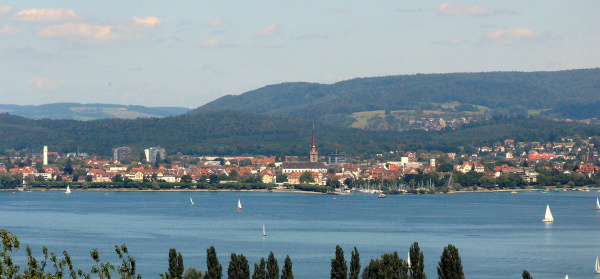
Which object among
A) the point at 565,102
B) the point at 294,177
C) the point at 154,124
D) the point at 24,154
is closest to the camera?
the point at 294,177

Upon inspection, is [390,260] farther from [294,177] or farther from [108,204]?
[294,177]

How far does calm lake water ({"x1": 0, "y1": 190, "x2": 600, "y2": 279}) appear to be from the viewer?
28922mm

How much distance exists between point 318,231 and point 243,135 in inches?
3887

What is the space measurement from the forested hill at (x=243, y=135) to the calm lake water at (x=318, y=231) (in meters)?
58.7

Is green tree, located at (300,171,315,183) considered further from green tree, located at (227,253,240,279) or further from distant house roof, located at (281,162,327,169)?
green tree, located at (227,253,240,279)

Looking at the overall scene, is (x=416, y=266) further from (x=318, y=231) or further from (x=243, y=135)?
(x=243, y=135)

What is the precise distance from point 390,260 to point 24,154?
108587mm

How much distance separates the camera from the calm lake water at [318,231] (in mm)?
28922

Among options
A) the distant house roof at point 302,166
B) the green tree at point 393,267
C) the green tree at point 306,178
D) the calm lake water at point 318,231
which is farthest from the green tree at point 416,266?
the distant house roof at point 302,166

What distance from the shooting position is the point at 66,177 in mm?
86312

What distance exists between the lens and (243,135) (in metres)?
137

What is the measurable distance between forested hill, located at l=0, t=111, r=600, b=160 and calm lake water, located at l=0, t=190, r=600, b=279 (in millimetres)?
58726

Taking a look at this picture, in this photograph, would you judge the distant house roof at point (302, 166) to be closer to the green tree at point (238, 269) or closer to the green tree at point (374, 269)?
the green tree at point (238, 269)

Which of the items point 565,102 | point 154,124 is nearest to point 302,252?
point 154,124
